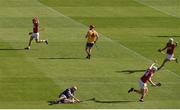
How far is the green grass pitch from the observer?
34250 millimetres

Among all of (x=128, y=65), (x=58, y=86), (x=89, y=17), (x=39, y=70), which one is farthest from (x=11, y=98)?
(x=89, y=17)

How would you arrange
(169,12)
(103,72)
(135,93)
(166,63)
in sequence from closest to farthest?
(135,93)
(103,72)
(166,63)
(169,12)

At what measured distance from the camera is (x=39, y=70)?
129ft

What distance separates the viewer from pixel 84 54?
44719mm

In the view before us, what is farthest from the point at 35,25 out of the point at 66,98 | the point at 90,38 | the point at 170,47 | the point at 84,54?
the point at 66,98

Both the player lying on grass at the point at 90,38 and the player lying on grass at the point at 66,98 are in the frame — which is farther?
the player lying on grass at the point at 90,38

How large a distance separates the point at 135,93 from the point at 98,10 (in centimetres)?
3169

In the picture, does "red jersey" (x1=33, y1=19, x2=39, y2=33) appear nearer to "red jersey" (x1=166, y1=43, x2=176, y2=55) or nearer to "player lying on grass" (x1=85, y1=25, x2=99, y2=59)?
"player lying on grass" (x1=85, y1=25, x2=99, y2=59)

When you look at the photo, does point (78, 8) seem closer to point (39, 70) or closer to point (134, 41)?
point (134, 41)

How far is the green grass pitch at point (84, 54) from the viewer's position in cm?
3425

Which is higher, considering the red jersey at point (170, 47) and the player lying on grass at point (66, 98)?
the red jersey at point (170, 47)

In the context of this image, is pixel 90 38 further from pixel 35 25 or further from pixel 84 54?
pixel 35 25

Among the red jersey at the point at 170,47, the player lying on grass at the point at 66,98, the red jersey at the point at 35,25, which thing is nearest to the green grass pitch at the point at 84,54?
the player lying on grass at the point at 66,98

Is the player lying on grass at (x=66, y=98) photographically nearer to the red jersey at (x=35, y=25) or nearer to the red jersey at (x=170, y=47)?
the red jersey at (x=170, y=47)
